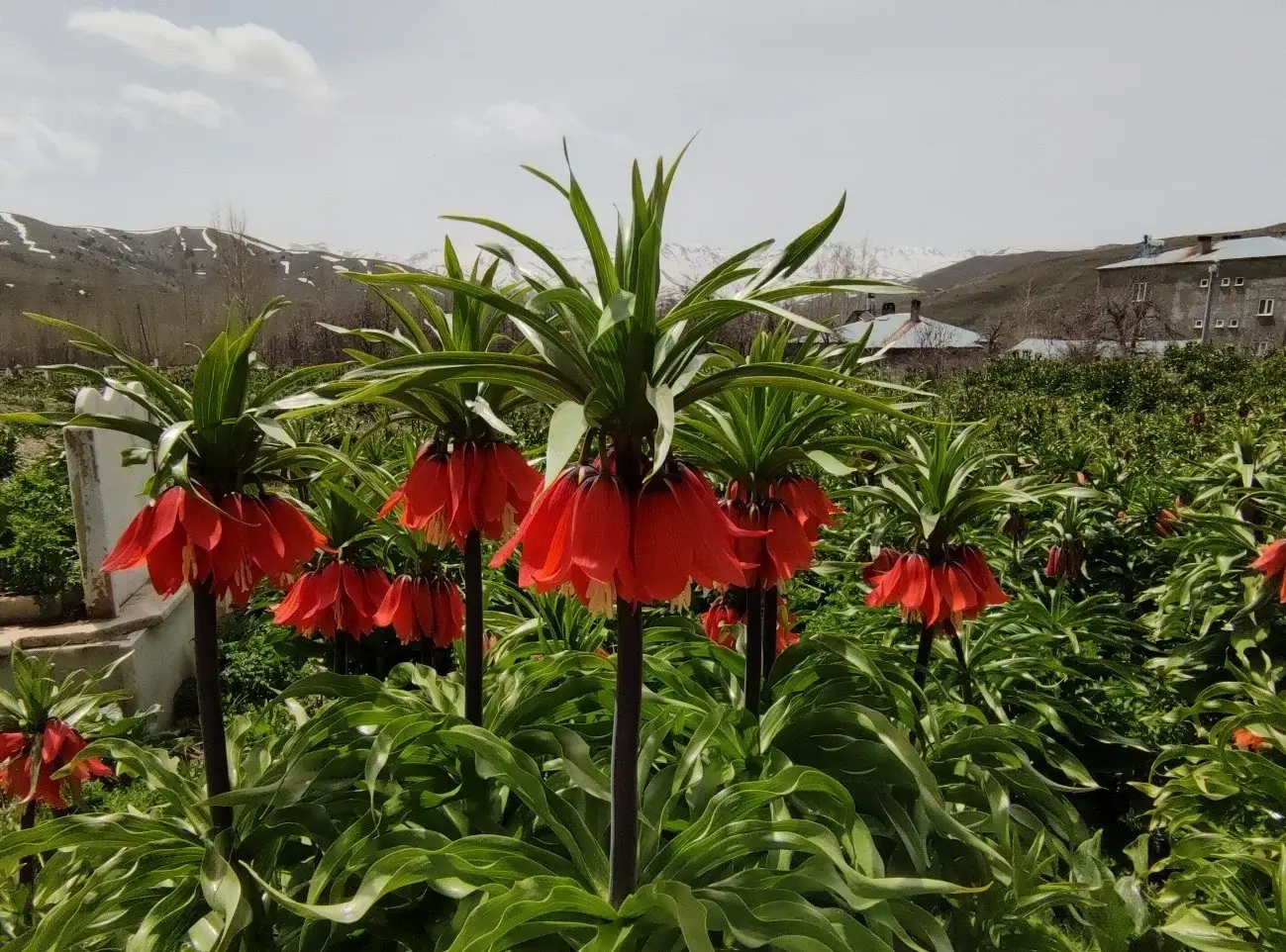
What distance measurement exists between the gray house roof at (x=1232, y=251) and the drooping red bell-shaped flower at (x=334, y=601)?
5405 centimetres

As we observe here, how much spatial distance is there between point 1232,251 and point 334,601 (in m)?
58.4

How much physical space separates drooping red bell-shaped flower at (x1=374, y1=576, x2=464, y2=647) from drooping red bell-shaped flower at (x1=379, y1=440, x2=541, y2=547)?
0.81m

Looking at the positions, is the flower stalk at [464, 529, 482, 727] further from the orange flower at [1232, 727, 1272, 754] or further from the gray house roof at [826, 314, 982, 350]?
the gray house roof at [826, 314, 982, 350]

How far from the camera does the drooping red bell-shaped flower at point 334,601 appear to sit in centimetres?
210

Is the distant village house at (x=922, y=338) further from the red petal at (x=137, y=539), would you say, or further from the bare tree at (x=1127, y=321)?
the red petal at (x=137, y=539)

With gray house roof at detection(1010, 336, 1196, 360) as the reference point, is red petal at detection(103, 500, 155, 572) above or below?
below

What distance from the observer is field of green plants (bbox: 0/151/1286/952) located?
99 cm

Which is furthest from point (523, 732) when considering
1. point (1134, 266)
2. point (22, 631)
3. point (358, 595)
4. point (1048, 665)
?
point (1134, 266)

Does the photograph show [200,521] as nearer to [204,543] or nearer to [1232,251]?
[204,543]

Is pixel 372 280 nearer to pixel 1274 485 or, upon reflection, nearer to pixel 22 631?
pixel 1274 485

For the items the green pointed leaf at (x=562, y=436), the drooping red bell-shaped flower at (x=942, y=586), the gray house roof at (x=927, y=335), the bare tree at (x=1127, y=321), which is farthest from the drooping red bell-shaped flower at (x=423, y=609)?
the gray house roof at (x=927, y=335)

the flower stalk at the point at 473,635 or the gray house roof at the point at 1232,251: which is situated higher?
the gray house roof at the point at 1232,251

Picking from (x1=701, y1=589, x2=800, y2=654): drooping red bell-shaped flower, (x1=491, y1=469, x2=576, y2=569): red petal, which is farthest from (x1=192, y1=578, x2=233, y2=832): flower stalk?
(x1=701, y1=589, x2=800, y2=654): drooping red bell-shaped flower

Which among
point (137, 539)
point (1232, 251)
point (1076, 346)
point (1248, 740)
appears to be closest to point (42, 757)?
point (137, 539)
